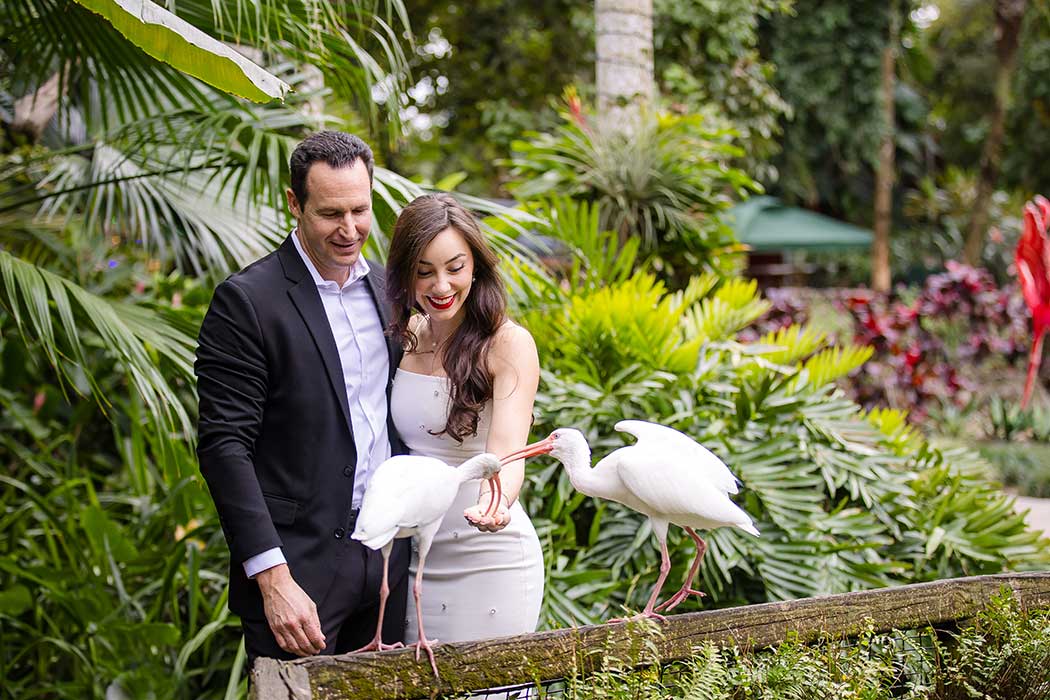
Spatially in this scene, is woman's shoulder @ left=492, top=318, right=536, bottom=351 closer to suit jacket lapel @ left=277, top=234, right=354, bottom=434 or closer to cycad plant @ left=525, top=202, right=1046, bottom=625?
suit jacket lapel @ left=277, top=234, right=354, bottom=434

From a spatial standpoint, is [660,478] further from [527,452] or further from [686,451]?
[527,452]

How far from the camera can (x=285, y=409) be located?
91.7 inches

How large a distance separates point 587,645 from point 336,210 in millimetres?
1094

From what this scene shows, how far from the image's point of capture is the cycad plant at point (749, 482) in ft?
12.7

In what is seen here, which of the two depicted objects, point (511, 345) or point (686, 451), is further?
point (511, 345)

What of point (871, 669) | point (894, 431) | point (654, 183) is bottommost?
point (894, 431)

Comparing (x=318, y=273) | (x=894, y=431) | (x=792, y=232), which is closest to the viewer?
(x=318, y=273)

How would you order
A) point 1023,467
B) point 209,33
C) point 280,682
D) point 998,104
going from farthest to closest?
point 998,104 < point 1023,467 < point 209,33 < point 280,682

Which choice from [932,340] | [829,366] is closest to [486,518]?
[829,366]

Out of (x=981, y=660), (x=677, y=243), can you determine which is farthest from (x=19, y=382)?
(x=981, y=660)

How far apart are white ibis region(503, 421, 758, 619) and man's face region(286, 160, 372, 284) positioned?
23.6 inches

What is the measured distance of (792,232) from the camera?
16266 mm

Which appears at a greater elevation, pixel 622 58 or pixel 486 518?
pixel 622 58

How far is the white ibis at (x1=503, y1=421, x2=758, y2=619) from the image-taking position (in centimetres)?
215
